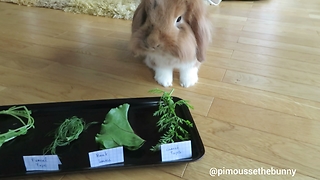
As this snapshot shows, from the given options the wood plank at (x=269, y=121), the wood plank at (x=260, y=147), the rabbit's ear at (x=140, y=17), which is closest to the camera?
the wood plank at (x=260, y=147)

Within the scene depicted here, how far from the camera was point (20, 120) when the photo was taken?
1128mm

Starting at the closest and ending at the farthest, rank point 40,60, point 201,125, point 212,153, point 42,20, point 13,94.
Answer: point 212,153, point 201,125, point 13,94, point 40,60, point 42,20

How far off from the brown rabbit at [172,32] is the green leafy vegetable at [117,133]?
0.31m

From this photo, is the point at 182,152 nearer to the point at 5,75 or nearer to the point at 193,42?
the point at 193,42

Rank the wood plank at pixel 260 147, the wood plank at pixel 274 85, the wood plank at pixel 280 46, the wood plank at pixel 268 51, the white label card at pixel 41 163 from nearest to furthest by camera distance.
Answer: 1. the white label card at pixel 41 163
2. the wood plank at pixel 260 147
3. the wood plank at pixel 274 85
4. the wood plank at pixel 268 51
5. the wood plank at pixel 280 46

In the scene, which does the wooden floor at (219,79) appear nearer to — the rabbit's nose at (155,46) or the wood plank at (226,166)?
the wood plank at (226,166)

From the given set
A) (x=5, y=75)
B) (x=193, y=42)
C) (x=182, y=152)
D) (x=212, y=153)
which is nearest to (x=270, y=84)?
(x=193, y=42)

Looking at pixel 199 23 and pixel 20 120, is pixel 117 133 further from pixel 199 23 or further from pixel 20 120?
pixel 199 23

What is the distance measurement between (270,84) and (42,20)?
1906 millimetres

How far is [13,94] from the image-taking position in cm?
144

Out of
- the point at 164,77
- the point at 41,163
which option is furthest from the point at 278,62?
the point at 41,163

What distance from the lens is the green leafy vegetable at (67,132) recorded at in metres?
1.02

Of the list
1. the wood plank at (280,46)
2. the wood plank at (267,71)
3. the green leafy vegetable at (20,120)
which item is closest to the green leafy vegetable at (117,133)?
the green leafy vegetable at (20,120)

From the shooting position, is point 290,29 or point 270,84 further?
point 290,29
